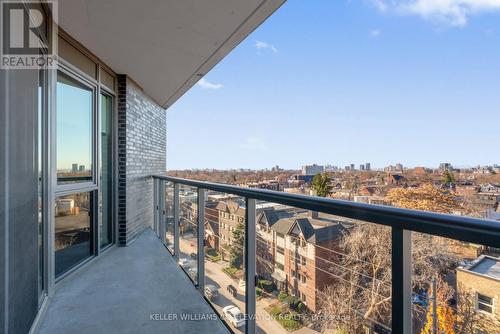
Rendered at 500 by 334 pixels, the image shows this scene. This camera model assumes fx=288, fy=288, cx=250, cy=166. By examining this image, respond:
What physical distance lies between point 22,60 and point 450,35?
3100cm

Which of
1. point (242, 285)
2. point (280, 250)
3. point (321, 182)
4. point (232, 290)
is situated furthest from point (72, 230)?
point (321, 182)

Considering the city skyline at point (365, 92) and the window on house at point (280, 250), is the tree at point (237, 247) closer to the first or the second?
Answer: the window on house at point (280, 250)

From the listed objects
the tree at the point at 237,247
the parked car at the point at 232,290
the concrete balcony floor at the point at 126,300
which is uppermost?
the tree at the point at 237,247

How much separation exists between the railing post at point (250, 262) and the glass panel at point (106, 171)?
3.12 meters

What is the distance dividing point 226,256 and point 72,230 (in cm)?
215

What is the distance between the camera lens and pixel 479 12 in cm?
2233

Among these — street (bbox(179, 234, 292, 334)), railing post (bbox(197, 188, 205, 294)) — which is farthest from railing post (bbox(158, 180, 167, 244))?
railing post (bbox(197, 188, 205, 294))

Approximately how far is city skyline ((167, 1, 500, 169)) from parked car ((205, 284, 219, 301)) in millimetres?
16531

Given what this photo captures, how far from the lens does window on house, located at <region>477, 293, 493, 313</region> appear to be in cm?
83

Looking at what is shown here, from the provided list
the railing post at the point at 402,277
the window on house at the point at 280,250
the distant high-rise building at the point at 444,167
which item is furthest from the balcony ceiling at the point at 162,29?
the distant high-rise building at the point at 444,167

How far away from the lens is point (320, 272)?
162cm

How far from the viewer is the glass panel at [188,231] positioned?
10.1 ft

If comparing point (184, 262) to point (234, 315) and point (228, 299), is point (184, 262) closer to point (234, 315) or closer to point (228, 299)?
point (228, 299)

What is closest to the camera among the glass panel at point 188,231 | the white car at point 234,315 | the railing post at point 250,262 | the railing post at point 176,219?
the railing post at point 250,262
